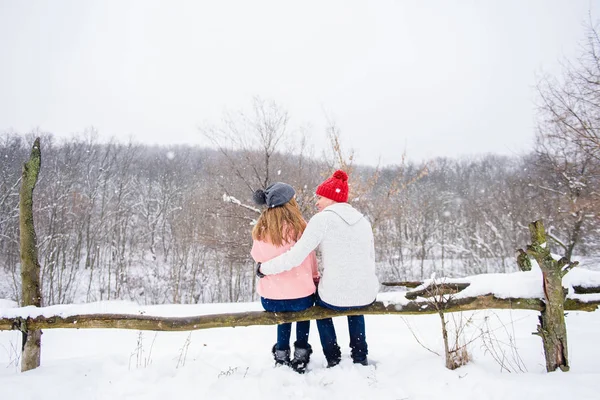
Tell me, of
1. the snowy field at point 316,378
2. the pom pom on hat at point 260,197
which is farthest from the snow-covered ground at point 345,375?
the pom pom on hat at point 260,197

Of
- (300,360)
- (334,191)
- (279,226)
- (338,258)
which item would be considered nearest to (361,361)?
(300,360)

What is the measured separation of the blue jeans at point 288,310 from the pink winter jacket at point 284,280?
60 millimetres

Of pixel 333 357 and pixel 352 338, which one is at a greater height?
pixel 352 338

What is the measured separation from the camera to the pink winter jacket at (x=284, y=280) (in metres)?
2.80

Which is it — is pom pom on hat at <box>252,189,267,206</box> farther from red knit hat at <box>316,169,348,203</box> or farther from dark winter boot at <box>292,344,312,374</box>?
dark winter boot at <box>292,344,312,374</box>

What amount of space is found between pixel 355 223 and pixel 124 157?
120 feet

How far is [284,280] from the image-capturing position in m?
2.81

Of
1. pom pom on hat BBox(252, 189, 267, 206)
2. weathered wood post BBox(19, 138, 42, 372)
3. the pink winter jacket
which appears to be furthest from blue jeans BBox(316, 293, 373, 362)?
weathered wood post BBox(19, 138, 42, 372)

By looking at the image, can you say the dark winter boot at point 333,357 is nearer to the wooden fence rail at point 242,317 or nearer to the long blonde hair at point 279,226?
the wooden fence rail at point 242,317

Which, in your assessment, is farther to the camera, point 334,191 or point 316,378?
point 334,191

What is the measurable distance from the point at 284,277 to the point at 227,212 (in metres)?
13.0

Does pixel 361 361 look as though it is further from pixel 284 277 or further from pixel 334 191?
pixel 334 191

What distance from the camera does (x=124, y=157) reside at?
110 ft

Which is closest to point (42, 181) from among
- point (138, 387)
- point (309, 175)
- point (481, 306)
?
point (309, 175)
